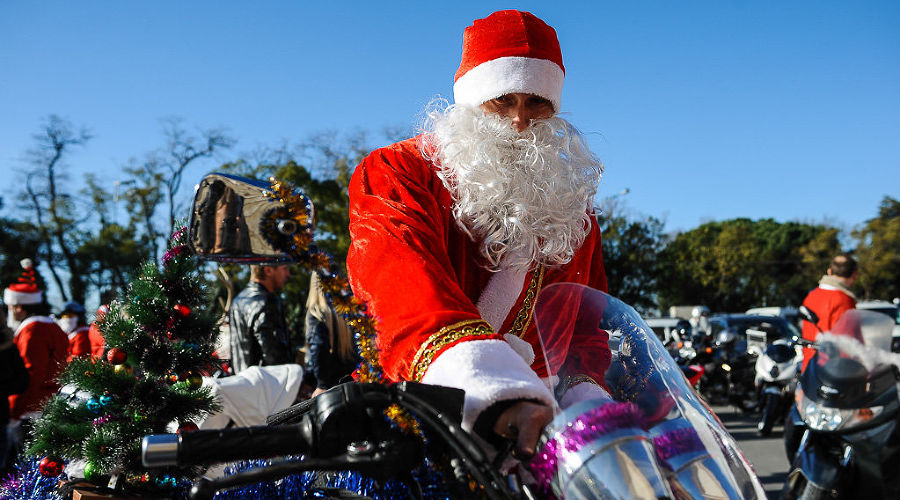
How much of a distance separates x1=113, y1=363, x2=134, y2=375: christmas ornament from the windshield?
5.29 ft

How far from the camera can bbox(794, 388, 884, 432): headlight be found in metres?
4.17

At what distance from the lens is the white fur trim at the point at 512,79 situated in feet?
7.53

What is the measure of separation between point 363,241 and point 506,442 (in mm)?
709

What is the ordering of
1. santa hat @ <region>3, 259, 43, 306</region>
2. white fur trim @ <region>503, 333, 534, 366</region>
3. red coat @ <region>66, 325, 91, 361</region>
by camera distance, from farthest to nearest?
red coat @ <region>66, 325, 91, 361</region>, santa hat @ <region>3, 259, 43, 306</region>, white fur trim @ <region>503, 333, 534, 366</region>

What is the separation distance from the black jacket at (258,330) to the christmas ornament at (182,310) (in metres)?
2.22

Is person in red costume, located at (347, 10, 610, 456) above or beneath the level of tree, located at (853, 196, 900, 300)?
above

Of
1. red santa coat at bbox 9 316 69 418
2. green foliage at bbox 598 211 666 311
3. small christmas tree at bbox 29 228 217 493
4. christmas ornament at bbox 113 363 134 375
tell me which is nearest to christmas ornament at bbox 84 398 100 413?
small christmas tree at bbox 29 228 217 493

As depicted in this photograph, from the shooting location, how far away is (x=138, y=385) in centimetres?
245

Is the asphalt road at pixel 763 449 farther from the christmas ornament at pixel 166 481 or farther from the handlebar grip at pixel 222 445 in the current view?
the handlebar grip at pixel 222 445

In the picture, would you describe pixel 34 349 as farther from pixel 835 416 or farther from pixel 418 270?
pixel 835 416

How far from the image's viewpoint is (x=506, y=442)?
1.24m

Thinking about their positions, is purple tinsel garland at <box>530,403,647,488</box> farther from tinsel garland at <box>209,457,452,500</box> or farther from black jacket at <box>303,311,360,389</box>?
black jacket at <box>303,311,360,389</box>

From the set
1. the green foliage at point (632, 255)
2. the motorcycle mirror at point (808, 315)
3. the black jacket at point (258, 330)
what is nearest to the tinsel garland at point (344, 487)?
the black jacket at point (258, 330)

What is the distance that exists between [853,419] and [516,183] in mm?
3168
